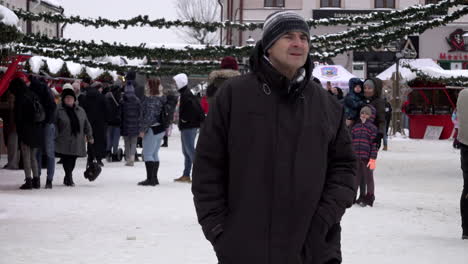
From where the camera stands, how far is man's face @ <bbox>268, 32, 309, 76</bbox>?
4.07 metres

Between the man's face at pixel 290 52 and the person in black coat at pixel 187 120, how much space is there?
1182cm

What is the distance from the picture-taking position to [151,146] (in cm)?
1540

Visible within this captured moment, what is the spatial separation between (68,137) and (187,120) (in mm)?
2051

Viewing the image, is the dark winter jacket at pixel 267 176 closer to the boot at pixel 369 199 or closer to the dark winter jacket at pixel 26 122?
the boot at pixel 369 199

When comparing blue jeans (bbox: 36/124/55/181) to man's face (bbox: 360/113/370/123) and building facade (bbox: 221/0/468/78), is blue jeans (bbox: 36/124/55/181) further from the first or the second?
building facade (bbox: 221/0/468/78)

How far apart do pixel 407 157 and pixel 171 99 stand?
622cm

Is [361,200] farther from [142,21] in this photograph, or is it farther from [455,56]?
[455,56]

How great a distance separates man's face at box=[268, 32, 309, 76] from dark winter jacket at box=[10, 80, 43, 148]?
33.0ft

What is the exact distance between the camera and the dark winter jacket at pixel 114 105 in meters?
20.9

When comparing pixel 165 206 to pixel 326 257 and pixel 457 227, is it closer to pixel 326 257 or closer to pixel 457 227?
pixel 457 227

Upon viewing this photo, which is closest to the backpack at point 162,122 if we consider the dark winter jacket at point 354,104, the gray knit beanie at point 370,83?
the dark winter jacket at point 354,104

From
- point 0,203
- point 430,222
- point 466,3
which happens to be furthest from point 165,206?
point 466,3

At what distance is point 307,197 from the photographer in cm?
395

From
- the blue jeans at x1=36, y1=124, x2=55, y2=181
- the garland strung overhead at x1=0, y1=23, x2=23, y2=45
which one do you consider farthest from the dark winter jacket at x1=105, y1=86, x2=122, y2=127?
the garland strung overhead at x1=0, y1=23, x2=23, y2=45
